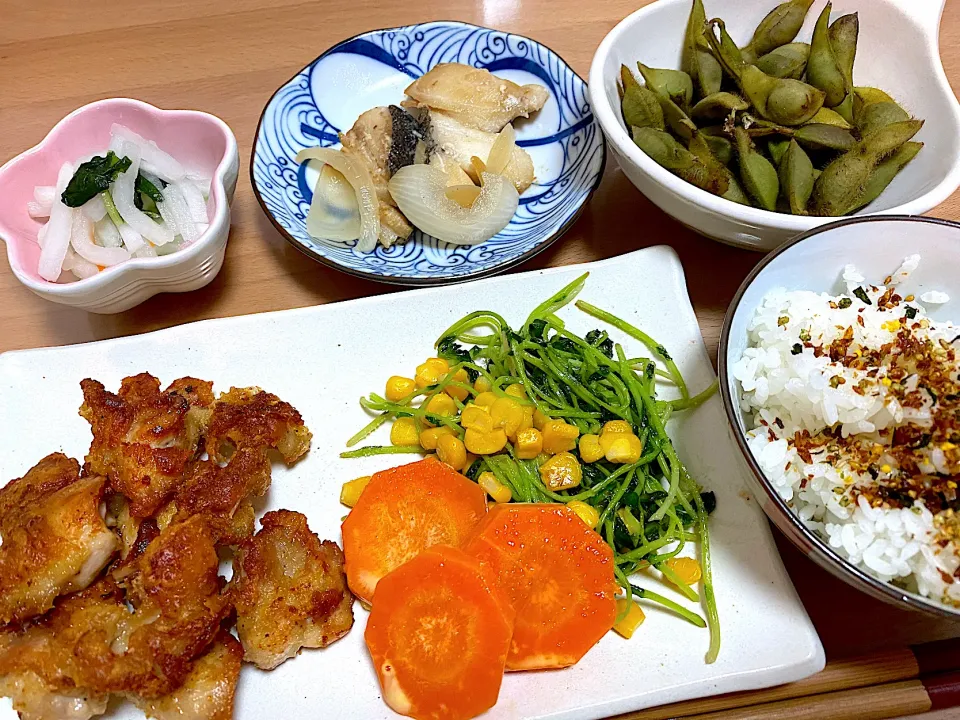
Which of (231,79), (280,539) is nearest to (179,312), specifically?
(280,539)

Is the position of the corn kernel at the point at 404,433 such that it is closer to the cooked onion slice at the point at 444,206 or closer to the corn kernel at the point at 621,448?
the corn kernel at the point at 621,448

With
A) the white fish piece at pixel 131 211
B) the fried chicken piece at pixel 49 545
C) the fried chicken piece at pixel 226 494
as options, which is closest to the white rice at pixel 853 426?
the fried chicken piece at pixel 226 494

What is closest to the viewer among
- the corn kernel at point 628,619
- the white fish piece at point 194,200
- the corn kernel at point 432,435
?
the corn kernel at point 628,619

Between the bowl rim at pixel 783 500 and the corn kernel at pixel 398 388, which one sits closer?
the bowl rim at pixel 783 500

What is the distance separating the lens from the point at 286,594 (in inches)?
56.0

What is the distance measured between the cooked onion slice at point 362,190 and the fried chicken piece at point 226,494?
746 millimetres

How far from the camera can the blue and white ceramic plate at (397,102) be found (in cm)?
195

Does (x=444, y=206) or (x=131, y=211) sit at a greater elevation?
(x=444, y=206)

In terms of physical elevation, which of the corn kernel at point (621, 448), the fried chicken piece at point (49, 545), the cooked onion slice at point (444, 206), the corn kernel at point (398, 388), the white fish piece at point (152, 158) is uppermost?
the cooked onion slice at point (444, 206)

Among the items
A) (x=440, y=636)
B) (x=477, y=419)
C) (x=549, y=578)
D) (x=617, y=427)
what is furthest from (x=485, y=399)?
(x=440, y=636)

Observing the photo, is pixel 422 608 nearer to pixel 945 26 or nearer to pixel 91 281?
pixel 91 281

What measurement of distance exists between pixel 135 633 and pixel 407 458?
2.22 feet

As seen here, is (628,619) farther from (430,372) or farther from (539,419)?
(430,372)

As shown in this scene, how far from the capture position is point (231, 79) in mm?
2564
